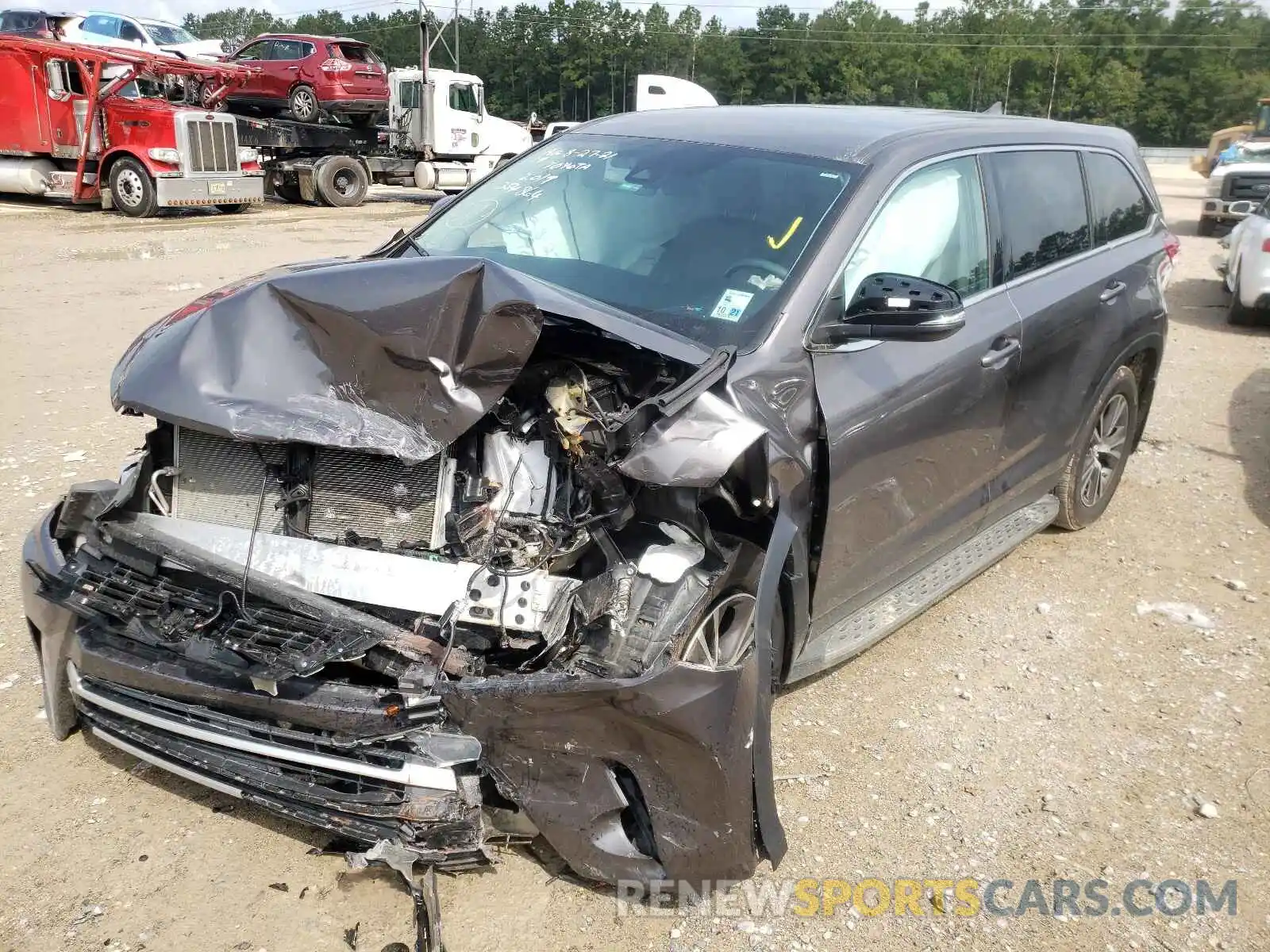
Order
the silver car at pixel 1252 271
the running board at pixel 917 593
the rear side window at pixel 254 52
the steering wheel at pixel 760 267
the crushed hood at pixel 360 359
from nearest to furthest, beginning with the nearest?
the crushed hood at pixel 360 359 < the steering wheel at pixel 760 267 < the running board at pixel 917 593 < the silver car at pixel 1252 271 < the rear side window at pixel 254 52

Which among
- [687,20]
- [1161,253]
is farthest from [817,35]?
[1161,253]

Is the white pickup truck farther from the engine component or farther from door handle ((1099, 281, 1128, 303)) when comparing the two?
the engine component

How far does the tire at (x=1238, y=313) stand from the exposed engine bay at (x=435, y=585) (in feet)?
31.9

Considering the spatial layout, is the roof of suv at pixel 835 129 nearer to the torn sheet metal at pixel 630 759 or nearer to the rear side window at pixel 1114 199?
the rear side window at pixel 1114 199

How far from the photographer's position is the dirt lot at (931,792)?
257cm

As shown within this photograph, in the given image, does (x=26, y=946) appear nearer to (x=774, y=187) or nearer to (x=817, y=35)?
(x=774, y=187)

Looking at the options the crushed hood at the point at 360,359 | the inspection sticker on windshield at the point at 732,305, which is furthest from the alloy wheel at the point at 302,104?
the inspection sticker on windshield at the point at 732,305

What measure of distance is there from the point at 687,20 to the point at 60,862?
252 ft

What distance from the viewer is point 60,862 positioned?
269 centimetres

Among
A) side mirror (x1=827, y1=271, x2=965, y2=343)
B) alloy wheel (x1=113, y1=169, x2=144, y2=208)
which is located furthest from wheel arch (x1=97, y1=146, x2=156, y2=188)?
side mirror (x1=827, y1=271, x2=965, y2=343)

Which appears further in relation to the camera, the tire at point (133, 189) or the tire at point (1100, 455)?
the tire at point (133, 189)

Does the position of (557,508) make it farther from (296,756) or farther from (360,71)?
(360,71)

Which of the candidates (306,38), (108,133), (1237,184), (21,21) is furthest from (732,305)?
(21,21)

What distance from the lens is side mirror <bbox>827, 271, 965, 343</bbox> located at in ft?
9.77
